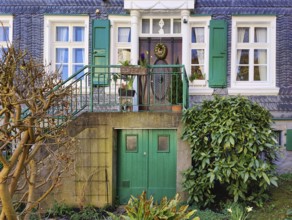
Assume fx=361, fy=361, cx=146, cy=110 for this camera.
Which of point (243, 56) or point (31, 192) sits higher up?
point (243, 56)

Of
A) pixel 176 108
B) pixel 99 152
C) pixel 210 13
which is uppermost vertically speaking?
pixel 210 13

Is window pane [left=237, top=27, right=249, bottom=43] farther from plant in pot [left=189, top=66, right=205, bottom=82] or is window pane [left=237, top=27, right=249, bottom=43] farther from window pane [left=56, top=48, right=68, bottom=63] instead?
window pane [left=56, top=48, right=68, bottom=63]

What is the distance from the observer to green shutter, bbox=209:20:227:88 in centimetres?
912

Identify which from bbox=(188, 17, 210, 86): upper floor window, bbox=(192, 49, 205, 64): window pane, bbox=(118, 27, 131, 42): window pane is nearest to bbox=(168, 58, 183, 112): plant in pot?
bbox=(188, 17, 210, 86): upper floor window

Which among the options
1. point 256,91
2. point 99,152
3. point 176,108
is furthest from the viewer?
point 256,91

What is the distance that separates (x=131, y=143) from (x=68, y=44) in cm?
363

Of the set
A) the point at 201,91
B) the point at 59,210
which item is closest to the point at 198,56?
the point at 201,91

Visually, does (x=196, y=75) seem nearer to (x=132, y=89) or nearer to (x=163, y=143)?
(x=132, y=89)

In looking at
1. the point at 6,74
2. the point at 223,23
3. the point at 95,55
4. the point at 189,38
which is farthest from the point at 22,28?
the point at 6,74

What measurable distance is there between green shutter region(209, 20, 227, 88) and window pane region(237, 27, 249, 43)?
0.44 metres

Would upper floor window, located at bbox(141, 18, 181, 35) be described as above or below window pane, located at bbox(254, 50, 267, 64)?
above

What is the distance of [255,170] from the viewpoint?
6.22 m

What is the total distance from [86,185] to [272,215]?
3.38 meters

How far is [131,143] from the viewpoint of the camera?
7.34m
